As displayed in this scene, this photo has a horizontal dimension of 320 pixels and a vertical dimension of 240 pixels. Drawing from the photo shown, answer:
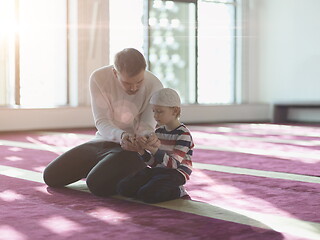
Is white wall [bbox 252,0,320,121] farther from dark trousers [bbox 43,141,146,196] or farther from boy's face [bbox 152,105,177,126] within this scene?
boy's face [bbox 152,105,177,126]

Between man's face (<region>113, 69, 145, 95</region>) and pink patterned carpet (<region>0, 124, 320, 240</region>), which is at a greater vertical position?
man's face (<region>113, 69, 145, 95</region>)

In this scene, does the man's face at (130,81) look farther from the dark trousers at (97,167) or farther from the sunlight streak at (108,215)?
→ the sunlight streak at (108,215)

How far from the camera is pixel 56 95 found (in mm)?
7781

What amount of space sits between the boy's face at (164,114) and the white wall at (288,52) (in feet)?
21.1

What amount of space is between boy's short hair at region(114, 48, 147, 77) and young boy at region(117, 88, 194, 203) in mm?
139

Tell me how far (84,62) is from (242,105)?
9.67ft

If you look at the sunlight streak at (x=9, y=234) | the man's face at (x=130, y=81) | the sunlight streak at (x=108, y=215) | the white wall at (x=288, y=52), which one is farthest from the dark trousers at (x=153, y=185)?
the white wall at (x=288, y=52)

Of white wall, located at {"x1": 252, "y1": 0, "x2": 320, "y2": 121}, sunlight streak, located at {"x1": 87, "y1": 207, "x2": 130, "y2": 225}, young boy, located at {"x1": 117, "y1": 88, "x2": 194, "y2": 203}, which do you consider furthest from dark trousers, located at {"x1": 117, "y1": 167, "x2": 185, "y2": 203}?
white wall, located at {"x1": 252, "y1": 0, "x2": 320, "y2": 121}

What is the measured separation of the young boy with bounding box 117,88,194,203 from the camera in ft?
8.00

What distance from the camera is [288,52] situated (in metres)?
8.99

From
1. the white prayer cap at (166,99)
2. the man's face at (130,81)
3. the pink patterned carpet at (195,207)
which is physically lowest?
the pink patterned carpet at (195,207)

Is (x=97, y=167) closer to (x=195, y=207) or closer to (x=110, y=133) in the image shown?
(x=110, y=133)

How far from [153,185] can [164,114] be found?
319mm

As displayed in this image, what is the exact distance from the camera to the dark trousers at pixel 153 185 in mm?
2424
